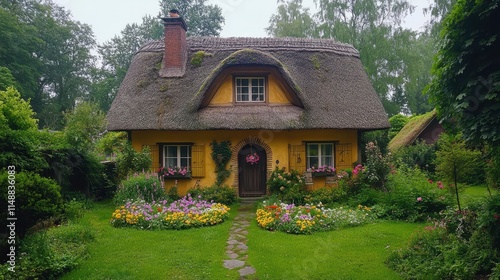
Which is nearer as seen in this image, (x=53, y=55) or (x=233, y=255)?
(x=233, y=255)

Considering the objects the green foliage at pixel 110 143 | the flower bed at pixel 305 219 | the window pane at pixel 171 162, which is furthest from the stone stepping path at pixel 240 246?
the green foliage at pixel 110 143

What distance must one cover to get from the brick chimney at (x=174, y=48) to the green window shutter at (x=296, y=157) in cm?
526

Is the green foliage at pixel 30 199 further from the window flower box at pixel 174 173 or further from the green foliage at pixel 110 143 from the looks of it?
the green foliage at pixel 110 143

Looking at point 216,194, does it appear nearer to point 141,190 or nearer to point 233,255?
point 141,190

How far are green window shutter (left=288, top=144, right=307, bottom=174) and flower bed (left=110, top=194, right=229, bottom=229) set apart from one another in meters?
3.97

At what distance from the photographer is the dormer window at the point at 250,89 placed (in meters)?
12.9

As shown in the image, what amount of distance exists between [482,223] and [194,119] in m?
8.86

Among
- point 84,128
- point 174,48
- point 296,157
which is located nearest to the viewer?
point 296,157

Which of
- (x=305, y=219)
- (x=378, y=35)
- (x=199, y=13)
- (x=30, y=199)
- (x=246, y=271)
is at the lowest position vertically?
(x=246, y=271)

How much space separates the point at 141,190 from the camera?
10.4m

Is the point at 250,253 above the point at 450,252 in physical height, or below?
below

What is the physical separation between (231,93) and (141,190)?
476 centimetres

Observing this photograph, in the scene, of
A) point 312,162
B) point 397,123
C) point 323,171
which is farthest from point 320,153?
point 397,123

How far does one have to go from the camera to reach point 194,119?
12.0 m
